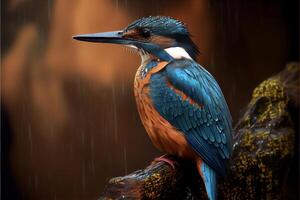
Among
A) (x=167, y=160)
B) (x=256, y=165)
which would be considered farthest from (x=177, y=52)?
(x=256, y=165)

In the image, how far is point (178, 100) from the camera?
1642 millimetres

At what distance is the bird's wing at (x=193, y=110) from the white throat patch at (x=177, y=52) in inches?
0.7

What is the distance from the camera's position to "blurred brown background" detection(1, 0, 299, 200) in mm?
1906

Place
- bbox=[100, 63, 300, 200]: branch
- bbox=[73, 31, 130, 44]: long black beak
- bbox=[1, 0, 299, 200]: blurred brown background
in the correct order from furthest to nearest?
bbox=[1, 0, 299, 200]: blurred brown background, bbox=[73, 31, 130, 44]: long black beak, bbox=[100, 63, 300, 200]: branch

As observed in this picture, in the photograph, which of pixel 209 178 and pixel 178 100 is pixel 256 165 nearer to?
pixel 209 178

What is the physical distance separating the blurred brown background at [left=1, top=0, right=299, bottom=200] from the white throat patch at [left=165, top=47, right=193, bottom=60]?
24 centimetres

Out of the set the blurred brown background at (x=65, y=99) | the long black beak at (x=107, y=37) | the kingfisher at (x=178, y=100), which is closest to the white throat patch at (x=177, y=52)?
the kingfisher at (x=178, y=100)

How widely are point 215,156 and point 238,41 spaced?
561 mm

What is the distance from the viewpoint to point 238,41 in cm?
206

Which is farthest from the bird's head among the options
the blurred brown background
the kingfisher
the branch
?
the branch

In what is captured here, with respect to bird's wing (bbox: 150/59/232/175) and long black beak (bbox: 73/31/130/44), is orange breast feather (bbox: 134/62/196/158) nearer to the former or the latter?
bird's wing (bbox: 150/59/232/175)

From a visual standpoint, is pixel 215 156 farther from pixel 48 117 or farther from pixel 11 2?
pixel 11 2

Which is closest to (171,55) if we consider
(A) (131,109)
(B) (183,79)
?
(B) (183,79)

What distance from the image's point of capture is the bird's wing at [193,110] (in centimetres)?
163
